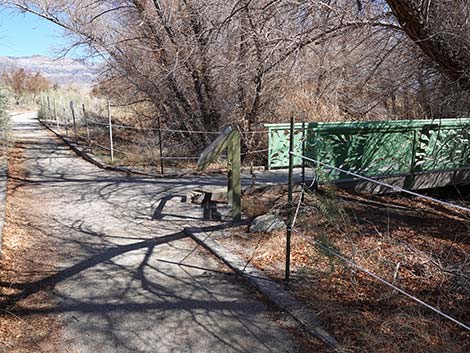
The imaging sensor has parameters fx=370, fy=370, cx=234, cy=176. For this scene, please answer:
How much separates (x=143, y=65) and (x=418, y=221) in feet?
27.7

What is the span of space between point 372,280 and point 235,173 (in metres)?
2.18

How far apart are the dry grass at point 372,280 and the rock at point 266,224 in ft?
0.38

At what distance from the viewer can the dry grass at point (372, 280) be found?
2783mm

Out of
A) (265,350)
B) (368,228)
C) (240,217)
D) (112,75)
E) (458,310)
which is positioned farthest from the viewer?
(112,75)

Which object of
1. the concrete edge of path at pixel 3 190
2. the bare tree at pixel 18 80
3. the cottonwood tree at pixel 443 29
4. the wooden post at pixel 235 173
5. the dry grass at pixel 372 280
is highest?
the bare tree at pixel 18 80

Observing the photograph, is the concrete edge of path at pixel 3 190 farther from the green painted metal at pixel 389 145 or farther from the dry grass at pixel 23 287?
the green painted metal at pixel 389 145

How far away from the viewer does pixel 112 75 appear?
12.5m

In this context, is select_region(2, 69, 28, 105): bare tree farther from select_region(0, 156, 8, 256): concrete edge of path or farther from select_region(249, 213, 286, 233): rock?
select_region(249, 213, 286, 233): rock

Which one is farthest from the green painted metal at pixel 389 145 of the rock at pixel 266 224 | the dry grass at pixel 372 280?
the rock at pixel 266 224

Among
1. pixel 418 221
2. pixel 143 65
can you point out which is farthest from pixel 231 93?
pixel 418 221

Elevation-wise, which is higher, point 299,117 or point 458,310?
point 299,117

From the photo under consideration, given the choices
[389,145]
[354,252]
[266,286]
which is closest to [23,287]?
[266,286]

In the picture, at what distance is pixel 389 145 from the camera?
25.1 ft

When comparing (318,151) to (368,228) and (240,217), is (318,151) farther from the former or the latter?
(240,217)
